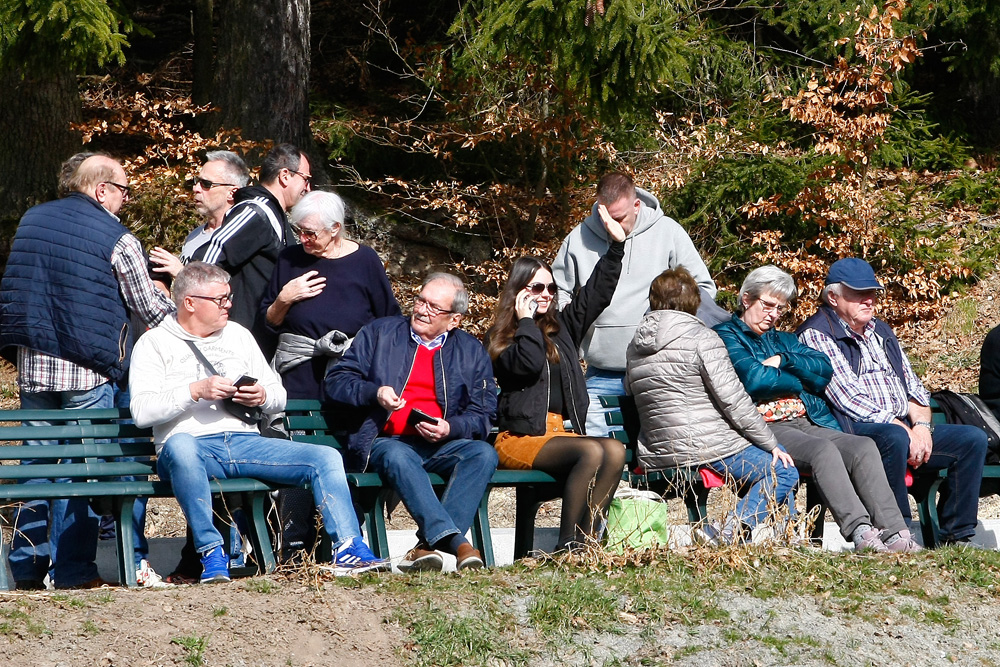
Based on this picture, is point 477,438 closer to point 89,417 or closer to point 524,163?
point 89,417

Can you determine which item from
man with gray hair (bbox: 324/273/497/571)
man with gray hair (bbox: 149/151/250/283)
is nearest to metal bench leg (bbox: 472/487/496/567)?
man with gray hair (bbox: 324/273/497/571)

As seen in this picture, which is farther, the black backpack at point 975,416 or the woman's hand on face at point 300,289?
the black backpack at point 975,416

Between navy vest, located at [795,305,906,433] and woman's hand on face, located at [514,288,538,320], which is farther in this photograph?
navy vest, located at [795,305,906,433]

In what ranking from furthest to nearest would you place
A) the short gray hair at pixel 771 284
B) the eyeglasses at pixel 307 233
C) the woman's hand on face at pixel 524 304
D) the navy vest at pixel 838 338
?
the navy vest at pixel 838 338, the short gray hair at pixel 771 284, the woman's hand on face at pixel 524 304, the eyeglasses at pixel 307 233

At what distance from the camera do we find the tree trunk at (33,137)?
1056cm

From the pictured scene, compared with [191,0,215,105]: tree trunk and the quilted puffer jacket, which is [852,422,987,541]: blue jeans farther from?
[191,0,215,105]: tree trunk

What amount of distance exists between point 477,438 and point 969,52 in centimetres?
819

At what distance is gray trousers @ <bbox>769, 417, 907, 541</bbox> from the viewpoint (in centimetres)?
571

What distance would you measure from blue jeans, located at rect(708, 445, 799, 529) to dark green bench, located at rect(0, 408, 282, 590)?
6.93ft

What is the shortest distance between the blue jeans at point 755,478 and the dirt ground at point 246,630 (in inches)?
32.6

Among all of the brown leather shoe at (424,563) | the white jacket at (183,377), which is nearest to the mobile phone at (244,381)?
the white jacket at (183,377)

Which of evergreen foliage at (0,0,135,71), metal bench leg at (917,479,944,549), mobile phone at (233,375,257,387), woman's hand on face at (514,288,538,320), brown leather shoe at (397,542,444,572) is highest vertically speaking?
evergreen foliage at (0,0,135,71)

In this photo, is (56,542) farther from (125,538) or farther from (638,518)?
(638,518)

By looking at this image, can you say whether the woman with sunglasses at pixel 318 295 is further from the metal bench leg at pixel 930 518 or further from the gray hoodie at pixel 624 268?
the metal bench leg at pixel 930 518
